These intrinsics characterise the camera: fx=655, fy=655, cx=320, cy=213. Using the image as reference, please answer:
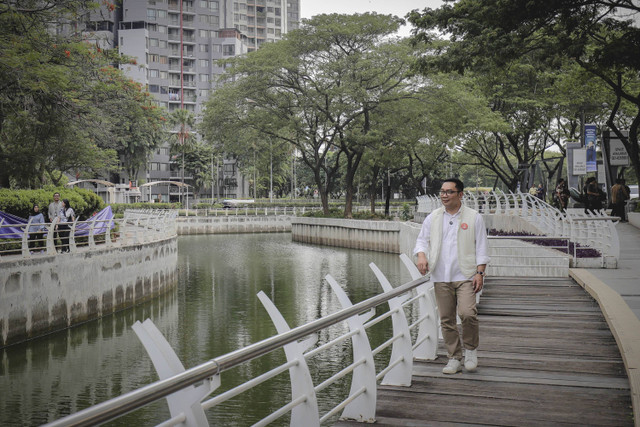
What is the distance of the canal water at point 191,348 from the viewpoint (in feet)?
36.6

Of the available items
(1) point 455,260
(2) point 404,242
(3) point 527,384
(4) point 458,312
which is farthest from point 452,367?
(2) point 404,242

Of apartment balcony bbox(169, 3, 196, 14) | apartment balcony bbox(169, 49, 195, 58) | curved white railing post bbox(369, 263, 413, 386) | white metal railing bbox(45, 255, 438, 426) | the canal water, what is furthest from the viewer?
apartment balcony bbox(169, 3, 196, 14)

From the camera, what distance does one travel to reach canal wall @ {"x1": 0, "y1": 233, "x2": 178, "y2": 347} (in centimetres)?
1495

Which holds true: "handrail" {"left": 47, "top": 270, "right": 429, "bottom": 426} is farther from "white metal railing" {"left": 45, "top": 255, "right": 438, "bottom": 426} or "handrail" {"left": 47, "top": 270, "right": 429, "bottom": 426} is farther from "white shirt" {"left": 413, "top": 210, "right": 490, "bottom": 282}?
"white shirt" {"left": 413, "top": 210, "right": 490, "bottom": 282}

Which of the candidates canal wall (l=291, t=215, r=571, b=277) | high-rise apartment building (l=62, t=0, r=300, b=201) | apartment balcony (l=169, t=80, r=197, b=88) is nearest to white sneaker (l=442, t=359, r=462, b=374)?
canal wall (l=291, t=215, r=571, b=277)

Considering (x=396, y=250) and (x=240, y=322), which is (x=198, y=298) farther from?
(x=396, y=250)

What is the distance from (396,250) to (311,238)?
11.3 m

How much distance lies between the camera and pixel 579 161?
29.3 m

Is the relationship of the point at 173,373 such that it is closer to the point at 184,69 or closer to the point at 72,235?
the point at 72,235

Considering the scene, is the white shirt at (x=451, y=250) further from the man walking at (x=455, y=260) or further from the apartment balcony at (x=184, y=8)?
the apartment balcony at (x=184, y=8)

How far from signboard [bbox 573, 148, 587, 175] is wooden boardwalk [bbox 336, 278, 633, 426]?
20922 millimetres

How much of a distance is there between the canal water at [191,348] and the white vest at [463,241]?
516 cm

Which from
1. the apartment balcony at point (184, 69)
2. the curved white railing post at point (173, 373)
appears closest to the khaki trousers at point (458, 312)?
the curved white railing post at point (173, 373)

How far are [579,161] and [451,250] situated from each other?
25262 mm
